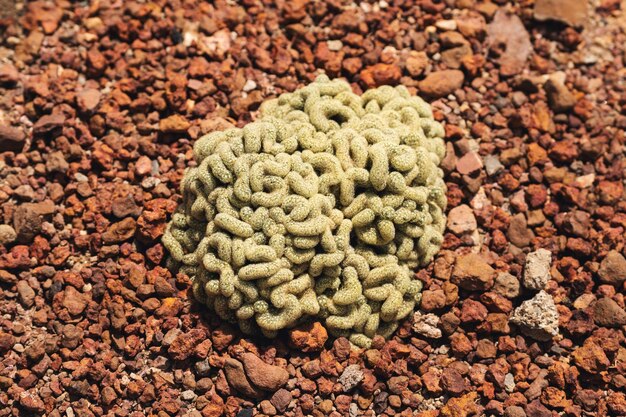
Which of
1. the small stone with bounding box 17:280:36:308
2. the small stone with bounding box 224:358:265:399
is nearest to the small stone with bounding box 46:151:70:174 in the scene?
the small stone with bounding box 17:280:36:308

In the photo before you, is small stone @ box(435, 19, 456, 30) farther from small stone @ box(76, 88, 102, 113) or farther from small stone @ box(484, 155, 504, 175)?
small stone @ box(76, 88, 102, 113)

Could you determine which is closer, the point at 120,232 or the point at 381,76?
the point at 120,232

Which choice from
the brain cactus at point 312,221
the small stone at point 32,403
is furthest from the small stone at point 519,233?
the small stone at point 32,403

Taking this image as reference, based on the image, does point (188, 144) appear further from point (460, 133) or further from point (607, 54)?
point (607, 54)

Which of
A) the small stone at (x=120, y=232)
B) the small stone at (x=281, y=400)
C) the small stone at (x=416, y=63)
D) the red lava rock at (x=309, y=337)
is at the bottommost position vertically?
the small stone at (x=281, y=400)

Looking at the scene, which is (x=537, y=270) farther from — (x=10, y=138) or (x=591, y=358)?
(x=10, y=138)

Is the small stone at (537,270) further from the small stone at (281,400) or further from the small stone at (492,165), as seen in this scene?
the small stone at (281,400)

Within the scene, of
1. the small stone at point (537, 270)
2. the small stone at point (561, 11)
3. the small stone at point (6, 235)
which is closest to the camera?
the small stone at point (537, 270)

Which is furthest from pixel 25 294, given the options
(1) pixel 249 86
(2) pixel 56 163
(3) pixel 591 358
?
(3) pixel 591 358
